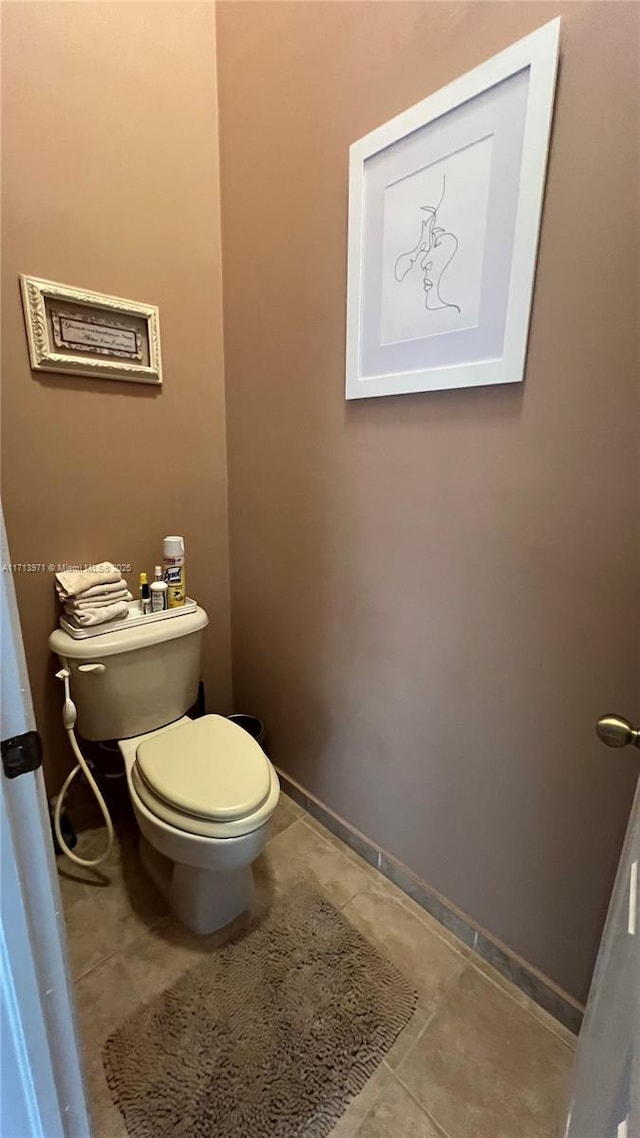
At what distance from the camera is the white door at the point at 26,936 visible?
523mm

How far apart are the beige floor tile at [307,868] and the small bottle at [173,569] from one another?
2.74 feet

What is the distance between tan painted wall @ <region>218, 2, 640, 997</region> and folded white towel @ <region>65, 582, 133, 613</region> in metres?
0.46

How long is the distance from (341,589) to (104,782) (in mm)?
1012

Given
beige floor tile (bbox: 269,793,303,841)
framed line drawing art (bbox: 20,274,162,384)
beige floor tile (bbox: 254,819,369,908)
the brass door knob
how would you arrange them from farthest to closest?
1. beige floor tile (bbox: 269,793,303,841)
2. beige floor tile (bbox: 254,819,369,908)
3. framed line drawing art (bbox: 20,274,162,384)
4. the brass door knob

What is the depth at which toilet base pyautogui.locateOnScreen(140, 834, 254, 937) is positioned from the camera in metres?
1.21

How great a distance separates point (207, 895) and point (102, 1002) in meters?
0.29

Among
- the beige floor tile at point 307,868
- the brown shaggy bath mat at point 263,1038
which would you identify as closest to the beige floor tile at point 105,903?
the brown shaggy bath mat at point 263,1038

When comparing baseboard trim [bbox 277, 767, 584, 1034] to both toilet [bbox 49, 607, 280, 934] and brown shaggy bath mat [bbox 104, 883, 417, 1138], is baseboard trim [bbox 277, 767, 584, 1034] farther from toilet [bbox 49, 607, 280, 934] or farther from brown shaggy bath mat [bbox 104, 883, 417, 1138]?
toilet [bbox 49, 607, 280, 934]

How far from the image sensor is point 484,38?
88cm

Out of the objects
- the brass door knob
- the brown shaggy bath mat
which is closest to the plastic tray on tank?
the brown shaggy bath mat

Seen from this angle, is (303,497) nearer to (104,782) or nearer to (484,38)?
(484,38)

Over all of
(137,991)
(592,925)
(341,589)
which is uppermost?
(341,589)

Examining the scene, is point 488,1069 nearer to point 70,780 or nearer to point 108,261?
point 70,780

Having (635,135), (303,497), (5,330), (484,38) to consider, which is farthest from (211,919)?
(484,38)
